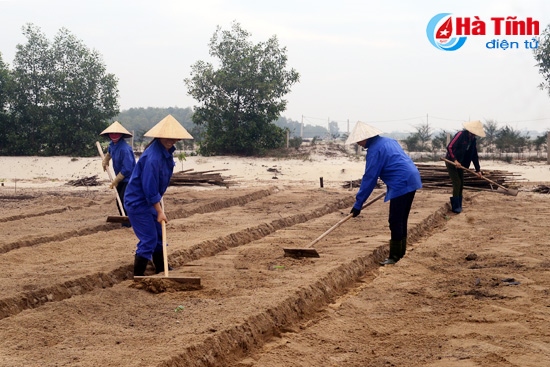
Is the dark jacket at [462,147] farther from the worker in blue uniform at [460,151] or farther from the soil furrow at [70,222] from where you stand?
the soil furrow at [70,222]

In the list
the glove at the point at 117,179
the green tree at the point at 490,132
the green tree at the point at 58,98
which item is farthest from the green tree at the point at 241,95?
the glove at the point at 117,179

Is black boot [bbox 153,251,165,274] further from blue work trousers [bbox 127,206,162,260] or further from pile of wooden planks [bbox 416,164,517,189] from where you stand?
pile of wooden planks [bbox 416,164,517,189]

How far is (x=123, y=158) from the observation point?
382 inches

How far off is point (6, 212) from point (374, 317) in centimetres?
957

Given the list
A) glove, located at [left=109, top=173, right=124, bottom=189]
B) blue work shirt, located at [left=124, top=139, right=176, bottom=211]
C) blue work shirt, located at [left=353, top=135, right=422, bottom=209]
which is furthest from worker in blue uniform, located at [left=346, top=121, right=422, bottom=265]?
glove, located at [left=109, top=173, right=124, bottom=189]

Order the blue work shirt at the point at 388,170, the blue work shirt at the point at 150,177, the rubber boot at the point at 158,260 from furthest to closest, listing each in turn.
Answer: the blue work shirt at the point at 388,170 → the rubber boot at the point at 158,260 → the blue work shirt at the point at 150,177

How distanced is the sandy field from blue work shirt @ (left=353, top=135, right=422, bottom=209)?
0.81 metres

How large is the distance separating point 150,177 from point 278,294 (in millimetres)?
1727

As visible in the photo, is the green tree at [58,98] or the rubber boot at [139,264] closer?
the rubber boot at [139,264]

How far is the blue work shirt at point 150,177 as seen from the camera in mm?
6402

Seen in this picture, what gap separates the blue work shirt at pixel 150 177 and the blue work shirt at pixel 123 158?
306 cm

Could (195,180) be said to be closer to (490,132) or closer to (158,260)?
(158,260)

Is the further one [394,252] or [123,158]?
[123,158]

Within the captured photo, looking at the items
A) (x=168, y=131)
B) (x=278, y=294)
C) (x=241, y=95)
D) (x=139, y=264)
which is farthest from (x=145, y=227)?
(x=241, y=95)
